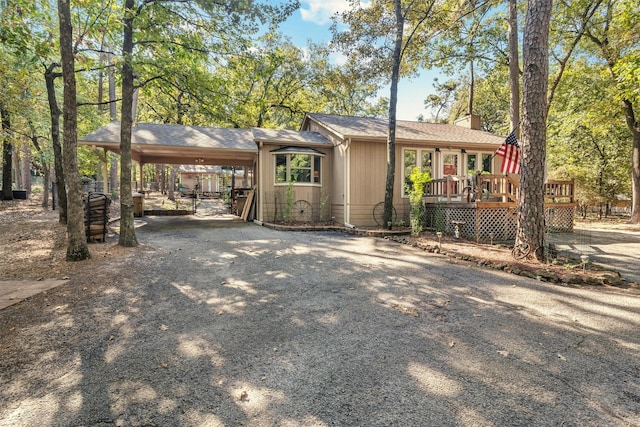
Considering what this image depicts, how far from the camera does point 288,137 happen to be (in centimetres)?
1232

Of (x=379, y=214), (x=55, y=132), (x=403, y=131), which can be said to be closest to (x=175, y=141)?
(x=55, y=132)

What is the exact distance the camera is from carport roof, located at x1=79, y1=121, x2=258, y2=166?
10539 mm

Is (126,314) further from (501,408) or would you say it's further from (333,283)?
(501,408)

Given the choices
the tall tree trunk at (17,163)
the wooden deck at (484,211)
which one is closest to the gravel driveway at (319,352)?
the wooden deck at (484,211)

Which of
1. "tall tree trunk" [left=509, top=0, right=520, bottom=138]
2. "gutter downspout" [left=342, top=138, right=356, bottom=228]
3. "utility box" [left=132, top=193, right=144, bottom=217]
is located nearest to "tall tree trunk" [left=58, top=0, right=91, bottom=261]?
"gutter downspout" [left=342, top=138, right=356, bottom=228]

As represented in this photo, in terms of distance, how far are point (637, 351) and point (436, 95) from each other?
26247 millimetres

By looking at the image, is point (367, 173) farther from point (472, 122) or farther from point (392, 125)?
point (472, 122)

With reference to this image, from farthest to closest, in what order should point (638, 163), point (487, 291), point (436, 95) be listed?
1. point (436, 95)
2. point (638, 163)
3. point (487, 291)

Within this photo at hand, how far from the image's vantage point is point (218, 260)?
6062 mm

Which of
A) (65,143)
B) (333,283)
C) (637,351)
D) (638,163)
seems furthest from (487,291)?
(638,163)

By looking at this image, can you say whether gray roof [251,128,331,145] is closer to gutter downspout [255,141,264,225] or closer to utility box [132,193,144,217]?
gutter downspout [255,141,264,225]

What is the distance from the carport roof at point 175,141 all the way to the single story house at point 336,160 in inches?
1.3

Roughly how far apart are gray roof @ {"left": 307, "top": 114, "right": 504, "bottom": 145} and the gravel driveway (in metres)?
7.33

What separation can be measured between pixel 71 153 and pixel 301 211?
25.2ft
